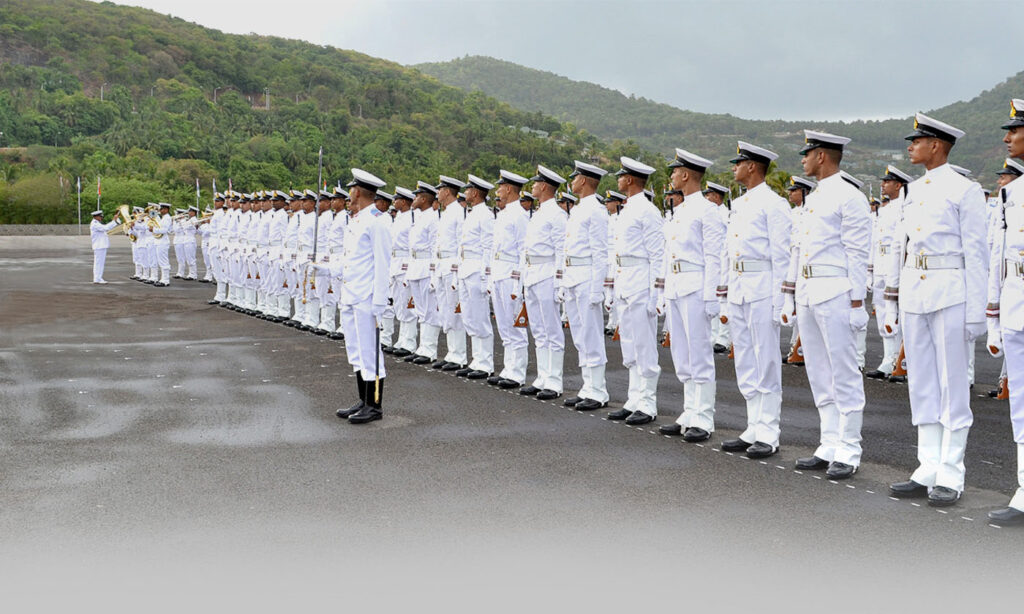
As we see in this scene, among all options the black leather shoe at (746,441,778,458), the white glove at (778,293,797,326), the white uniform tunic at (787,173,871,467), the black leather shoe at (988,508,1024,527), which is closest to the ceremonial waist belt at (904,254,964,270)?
the white uniform tunic at (787,173,871,467)

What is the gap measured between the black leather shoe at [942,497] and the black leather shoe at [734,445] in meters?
1.77

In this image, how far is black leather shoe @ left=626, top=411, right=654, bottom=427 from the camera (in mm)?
9016

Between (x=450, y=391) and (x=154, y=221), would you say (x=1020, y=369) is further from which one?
(x=154, y=221)

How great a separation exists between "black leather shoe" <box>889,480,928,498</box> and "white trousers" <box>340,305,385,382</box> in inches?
182

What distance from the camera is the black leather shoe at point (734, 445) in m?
7.91

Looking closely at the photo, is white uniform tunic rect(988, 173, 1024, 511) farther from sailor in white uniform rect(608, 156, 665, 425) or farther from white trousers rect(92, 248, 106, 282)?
white trousers rect(92, 248, 106, 282)

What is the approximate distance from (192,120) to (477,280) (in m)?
114

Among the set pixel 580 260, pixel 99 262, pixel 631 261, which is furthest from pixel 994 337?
pixel 99 262

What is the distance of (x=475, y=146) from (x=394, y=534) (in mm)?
127579

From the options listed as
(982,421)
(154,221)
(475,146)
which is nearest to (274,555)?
(982,421)

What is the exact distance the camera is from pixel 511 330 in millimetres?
11539

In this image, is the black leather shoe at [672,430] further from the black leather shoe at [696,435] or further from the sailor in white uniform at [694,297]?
the black leather shoe at [696,435]

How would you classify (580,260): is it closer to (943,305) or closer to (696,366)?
(696,366)

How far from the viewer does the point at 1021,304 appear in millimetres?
6059
